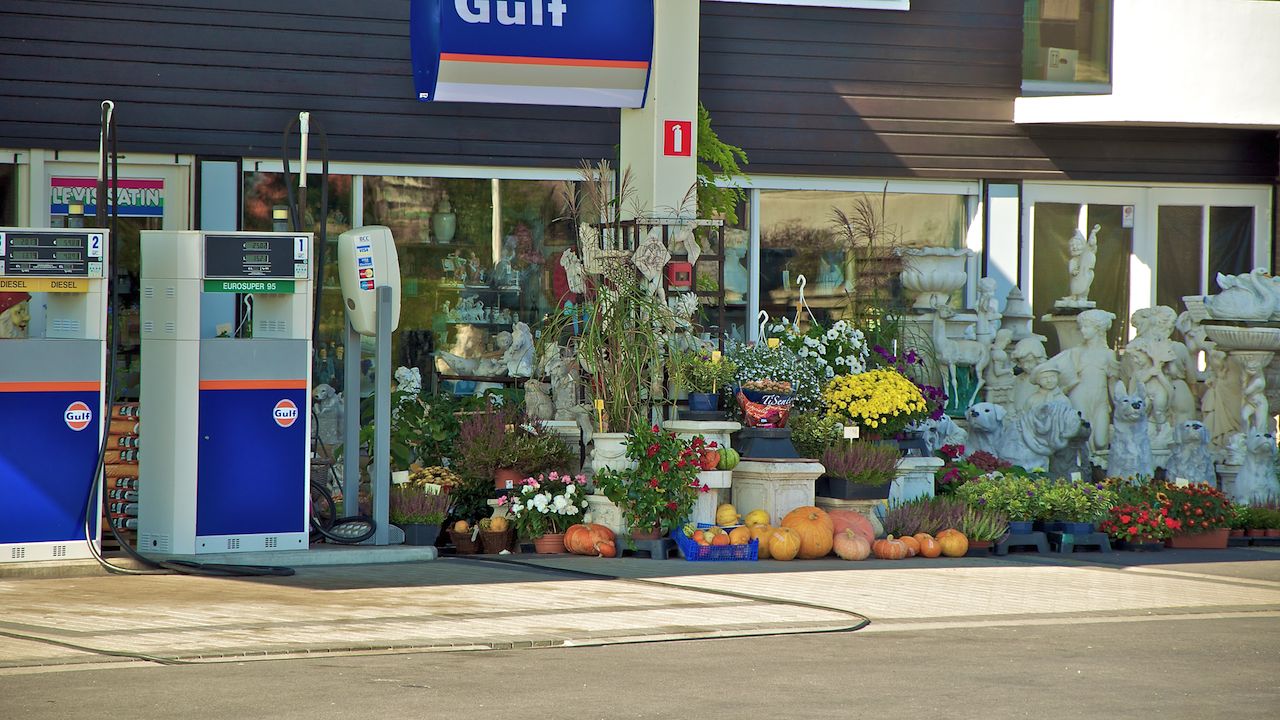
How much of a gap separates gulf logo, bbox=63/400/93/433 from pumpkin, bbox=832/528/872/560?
4831mm

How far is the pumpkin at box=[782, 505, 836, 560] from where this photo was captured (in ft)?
36.4

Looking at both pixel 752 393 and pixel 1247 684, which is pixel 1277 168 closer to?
pixel 752 393

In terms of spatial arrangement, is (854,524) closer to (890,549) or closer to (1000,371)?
(890,549)

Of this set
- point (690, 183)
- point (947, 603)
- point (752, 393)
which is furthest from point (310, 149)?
point (947, 603)

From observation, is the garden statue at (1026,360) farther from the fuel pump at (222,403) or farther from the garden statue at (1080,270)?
the fuel pump at (222,403)

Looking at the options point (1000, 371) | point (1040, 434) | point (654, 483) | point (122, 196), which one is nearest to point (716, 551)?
point (654, 483)

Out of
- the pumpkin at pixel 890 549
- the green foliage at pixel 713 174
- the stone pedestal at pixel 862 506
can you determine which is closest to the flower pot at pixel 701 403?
the stone pedestal at pixel 862 506

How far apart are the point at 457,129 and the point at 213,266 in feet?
17.4

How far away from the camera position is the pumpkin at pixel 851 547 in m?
11.1

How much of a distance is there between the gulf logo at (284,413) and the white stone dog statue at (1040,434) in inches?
244

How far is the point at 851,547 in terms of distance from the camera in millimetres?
11086

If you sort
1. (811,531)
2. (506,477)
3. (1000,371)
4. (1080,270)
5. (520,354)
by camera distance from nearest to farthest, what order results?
1. (811,531)
2. (506,477)
3. (520,354)
4. (1000,371)
5. (1080,270)

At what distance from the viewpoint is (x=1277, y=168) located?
55.8 ft

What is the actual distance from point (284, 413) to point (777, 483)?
3.43m
